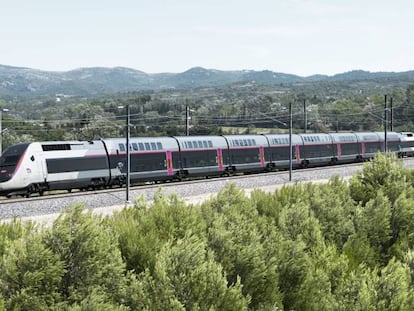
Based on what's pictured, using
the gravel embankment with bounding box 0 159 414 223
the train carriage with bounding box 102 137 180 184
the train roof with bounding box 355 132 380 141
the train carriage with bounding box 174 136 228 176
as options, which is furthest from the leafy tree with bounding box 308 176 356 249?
the train roof with bounding box 355 132 380 141

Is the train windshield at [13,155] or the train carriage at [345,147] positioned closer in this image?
the train windshield at [13,155]

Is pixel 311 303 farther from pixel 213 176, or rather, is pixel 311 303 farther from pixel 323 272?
pixel 213 176

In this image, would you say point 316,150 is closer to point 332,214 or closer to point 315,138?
point 315,138

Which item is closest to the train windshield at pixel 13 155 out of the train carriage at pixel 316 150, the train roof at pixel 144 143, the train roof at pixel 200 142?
the train roof at pixel 144 143

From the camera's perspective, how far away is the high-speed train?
3906cm

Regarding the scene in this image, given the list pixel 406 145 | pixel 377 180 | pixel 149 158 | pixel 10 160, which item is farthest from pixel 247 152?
pixel 406 145

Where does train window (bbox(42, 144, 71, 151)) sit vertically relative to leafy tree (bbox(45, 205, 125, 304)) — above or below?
above

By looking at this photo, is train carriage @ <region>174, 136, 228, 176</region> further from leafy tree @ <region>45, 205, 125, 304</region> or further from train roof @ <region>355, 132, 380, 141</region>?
leafy tree @ <region>45, 205, 125, 304</region>

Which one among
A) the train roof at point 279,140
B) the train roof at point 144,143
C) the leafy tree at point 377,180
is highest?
the train roof at point 144,143

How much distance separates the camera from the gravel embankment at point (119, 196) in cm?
3147

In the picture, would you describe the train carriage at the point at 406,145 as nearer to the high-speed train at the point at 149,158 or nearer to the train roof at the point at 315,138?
the high-speed train at the point at 149,158

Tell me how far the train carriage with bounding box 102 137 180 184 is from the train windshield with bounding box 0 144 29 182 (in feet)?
24.8

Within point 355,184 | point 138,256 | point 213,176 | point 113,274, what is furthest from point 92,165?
point 113,274

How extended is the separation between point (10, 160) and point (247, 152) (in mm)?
25758
